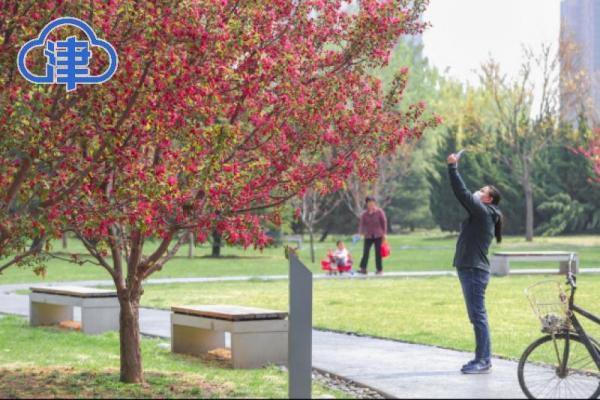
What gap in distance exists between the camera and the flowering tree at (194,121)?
348 inches

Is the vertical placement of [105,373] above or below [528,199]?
below

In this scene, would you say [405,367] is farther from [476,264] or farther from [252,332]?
[252,332]

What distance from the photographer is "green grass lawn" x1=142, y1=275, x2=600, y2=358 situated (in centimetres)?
1370

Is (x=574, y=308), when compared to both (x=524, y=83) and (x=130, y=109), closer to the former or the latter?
(x=130, y=109)

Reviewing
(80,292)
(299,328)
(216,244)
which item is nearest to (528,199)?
(216,244)

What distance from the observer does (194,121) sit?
9.56m

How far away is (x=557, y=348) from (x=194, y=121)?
11.3ft

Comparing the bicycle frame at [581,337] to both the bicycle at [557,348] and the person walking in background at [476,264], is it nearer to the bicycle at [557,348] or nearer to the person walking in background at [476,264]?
the bicycle at [557,348]

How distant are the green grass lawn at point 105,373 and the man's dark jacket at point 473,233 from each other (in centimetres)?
176

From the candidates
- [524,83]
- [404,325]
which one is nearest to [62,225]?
[404,325]

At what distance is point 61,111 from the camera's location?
8945 millimetres

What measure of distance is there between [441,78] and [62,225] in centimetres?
6544

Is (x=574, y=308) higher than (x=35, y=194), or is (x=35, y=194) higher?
(x=35, y=194)

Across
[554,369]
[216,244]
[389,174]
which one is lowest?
[554,369]
